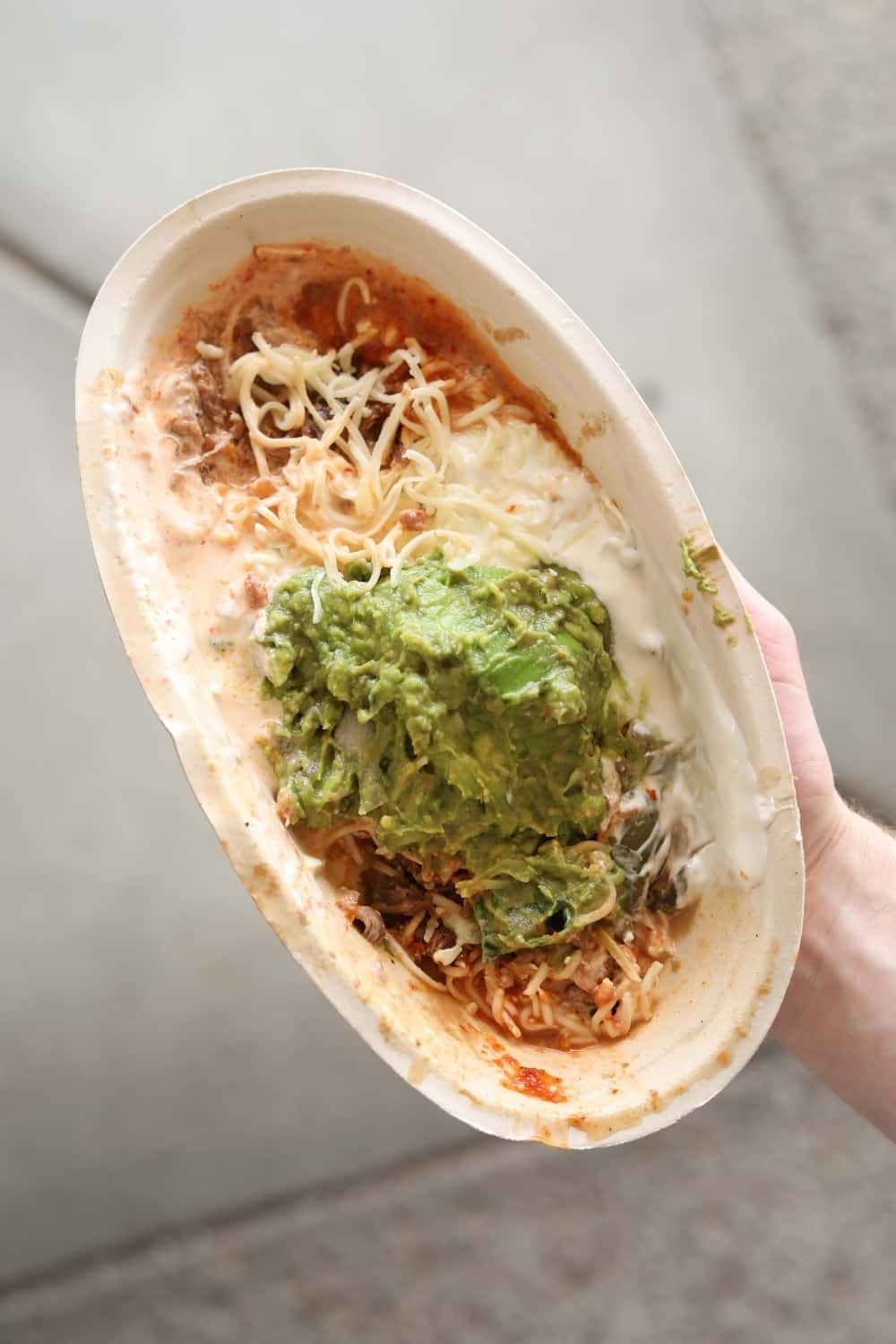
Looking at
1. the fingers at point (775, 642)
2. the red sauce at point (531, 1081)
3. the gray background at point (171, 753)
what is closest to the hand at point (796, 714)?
the fingers at point (775, 642)

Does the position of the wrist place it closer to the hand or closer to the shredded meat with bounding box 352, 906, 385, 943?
the hand

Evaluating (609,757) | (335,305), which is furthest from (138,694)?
(609,757)

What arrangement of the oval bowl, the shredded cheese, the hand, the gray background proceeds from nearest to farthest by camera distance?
the oval bowl < the shredded cheese < the hand < the gray background

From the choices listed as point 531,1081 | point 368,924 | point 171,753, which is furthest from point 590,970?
point 171,753

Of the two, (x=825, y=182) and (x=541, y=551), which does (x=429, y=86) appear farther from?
(x=541, y=551)

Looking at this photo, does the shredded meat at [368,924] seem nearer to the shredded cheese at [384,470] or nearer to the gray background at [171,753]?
the shredded cheese at [384,470]

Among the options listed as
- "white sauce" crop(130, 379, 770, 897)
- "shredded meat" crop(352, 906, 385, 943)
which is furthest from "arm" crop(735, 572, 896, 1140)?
"shredded meat" crop(352, 906, 385, 943)

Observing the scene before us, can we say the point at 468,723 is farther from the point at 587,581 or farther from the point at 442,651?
the point at 587,581
